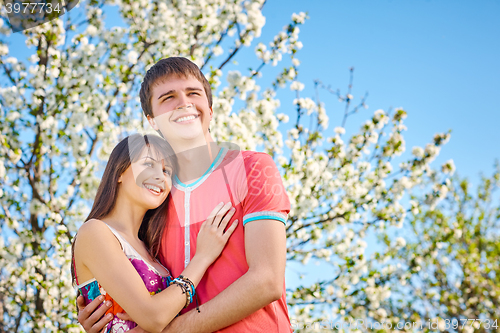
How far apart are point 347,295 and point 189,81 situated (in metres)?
3.98

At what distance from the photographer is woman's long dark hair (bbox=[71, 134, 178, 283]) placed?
2.09 m

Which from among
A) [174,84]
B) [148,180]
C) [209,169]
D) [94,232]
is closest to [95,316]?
[94,232]

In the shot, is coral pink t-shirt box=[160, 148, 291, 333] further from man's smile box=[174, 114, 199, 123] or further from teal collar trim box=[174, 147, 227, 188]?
man's smile box=[174, 114, 199, 123]

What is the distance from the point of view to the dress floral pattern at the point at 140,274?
1760 mm

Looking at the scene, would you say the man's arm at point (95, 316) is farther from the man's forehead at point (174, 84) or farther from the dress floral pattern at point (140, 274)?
the man's forehead at point (174, 84)

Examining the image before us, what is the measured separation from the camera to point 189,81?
2.12m

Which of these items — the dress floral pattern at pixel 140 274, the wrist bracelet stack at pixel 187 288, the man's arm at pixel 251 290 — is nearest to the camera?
the man's arm at pixel 251 290

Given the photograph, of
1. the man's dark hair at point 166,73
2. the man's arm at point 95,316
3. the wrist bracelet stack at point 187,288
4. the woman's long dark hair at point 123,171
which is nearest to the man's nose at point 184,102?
the man's dark hair at point 166,73

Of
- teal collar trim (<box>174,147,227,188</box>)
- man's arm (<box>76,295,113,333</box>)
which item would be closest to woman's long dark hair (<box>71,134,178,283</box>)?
teal collar trim (<box>174,147,227,188</box>)

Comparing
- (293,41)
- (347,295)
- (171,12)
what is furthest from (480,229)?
(171,12)

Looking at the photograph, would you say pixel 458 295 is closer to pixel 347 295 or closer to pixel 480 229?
pixel 480 229

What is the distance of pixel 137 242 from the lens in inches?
80.1

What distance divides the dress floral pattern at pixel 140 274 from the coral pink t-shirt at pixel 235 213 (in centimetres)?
11

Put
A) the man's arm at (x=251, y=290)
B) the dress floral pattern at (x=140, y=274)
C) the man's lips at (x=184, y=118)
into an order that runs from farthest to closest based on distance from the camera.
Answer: the man's lips at (x=184, y=118), the dress floral pattern at (x=140, y=274), the man's arm at (x=251, y=290)
